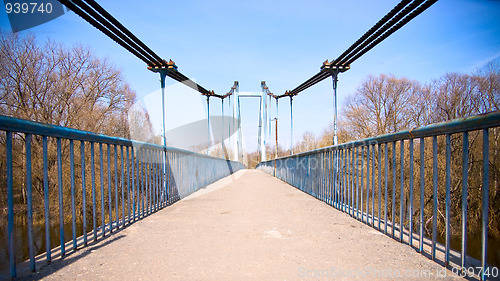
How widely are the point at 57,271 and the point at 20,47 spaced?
16742mm

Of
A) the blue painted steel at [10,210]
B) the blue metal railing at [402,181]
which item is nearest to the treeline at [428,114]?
the blue metal railing at [402,181]

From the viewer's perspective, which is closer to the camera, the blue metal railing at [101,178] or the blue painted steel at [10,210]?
the blue painted steel at [10,210]

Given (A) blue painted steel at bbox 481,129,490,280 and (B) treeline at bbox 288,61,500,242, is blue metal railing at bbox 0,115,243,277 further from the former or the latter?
(B) treeline at bbox 288,61,500,242

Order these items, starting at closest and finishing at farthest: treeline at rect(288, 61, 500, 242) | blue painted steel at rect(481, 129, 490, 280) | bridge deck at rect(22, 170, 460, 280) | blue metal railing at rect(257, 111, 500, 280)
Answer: blue painted steel at rect(481, 129, 490, 280), blue metal railing at rect(257, 111, 500, 280), bridge deck at rect(22, 170, 460, 280), treeline at rect(288, 61, 500, 242)

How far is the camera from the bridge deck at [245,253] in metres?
1.80

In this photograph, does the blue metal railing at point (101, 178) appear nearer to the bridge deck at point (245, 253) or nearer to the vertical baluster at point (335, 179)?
the bridge deck at point (245, 253)

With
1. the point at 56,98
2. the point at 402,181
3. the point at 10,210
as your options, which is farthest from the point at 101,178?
the point at 56,98

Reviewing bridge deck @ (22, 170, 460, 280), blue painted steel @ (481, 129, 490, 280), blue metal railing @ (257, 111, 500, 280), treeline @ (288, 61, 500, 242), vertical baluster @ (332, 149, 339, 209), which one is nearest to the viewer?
blue painted steel @ (481, 129, 490, 280)

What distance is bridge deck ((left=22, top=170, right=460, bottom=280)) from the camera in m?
1.80

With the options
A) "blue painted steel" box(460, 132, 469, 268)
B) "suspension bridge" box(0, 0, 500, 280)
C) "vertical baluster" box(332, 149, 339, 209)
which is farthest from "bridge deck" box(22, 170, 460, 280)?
"vertical baluster" box(332, 149, 339, 209)

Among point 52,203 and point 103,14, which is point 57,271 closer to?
point 103,14

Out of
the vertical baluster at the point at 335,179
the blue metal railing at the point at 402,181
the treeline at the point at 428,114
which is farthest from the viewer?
the treeline at the point at 428,114

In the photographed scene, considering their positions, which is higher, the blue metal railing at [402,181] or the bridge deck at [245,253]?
the blue metal railing at [402,181]

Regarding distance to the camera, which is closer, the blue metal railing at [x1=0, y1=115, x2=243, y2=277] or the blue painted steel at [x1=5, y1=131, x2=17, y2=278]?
the blue painted steel at [x1=5, y1=131, x2=17, y2=278]
